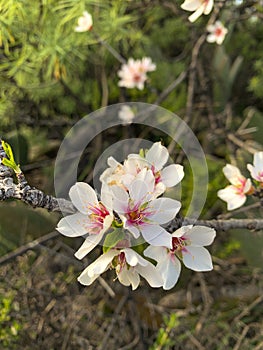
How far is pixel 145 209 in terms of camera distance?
0.68m

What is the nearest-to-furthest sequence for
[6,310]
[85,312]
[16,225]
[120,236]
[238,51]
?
[120,236] → [6,310] → [85,312] → [16,225] → [238,51]

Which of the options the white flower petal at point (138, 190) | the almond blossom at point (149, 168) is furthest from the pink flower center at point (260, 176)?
the white flower petal at point (138, 190)

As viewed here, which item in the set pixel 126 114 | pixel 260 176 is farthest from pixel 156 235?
pixel 126 114

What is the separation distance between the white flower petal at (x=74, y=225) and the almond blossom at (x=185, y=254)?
0.09 metres

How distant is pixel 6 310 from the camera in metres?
1.05

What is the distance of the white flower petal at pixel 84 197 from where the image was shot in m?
0.68

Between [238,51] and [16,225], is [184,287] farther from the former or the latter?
[238,51]

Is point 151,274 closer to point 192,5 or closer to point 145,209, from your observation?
point 145,209

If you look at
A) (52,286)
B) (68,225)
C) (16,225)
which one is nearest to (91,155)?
(16,225)

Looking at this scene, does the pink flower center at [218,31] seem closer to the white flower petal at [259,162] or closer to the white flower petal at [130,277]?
the white flower petal at [259,162]

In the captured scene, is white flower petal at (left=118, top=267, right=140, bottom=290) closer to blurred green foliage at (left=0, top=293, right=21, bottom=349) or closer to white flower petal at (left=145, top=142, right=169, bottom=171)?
white flower petal at (left=145, top=142, right=169, bottom=171)

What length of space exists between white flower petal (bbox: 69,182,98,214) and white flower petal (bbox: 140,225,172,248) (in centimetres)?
7

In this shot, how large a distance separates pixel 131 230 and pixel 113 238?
0.03 metres

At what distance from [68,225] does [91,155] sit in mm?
1110
